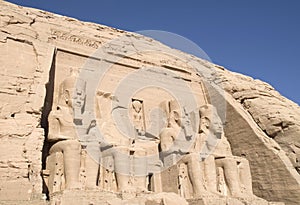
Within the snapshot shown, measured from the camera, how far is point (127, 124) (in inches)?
332

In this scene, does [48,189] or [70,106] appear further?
[70,106]

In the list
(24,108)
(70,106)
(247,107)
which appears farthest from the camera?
(247,107)

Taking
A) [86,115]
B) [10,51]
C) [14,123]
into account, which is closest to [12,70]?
[10,51]

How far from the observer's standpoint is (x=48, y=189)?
6586 millimetres

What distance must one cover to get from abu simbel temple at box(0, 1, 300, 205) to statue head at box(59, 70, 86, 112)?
2 centimetres

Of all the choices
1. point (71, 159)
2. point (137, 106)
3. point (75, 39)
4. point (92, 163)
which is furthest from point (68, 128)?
point (75, 39)

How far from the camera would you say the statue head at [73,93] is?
7.43 meters

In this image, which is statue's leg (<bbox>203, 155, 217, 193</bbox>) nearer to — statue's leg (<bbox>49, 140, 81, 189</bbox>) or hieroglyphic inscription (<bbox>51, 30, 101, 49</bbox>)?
statue's leg (<bbox>49, 140, 81, 189</bbox>)

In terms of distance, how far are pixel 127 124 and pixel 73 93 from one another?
4.87 ft

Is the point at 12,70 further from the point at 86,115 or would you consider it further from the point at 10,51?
the point at 86,115

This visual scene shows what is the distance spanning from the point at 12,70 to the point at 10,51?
38cm

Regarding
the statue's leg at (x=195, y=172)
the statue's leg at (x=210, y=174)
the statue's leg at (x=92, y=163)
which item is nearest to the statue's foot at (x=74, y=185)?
the statue's leg at (x=92, y=163)

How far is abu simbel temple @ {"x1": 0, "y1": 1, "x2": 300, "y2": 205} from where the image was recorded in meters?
6.02

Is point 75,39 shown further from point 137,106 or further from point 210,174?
point 210,174
